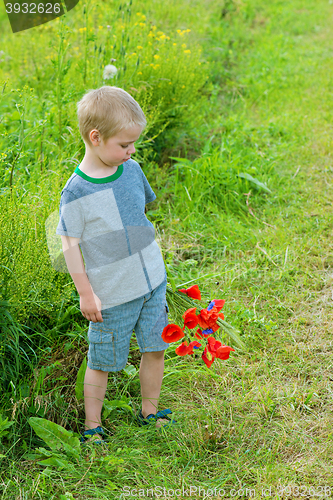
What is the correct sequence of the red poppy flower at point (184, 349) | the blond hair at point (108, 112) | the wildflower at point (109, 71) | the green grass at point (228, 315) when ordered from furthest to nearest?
the wildflower at point (109, 71) → the red poppy flower at point (184, 349) → the green grass at point (228, 315) → the blond hair at point (108, 112)

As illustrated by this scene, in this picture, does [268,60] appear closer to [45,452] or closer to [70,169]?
[70,169]

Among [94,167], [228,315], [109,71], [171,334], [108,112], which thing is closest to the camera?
[108,112]

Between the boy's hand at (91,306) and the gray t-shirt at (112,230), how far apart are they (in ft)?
0.15

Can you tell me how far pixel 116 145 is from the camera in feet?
5.47

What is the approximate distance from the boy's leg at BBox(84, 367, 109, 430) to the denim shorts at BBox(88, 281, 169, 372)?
0.05m

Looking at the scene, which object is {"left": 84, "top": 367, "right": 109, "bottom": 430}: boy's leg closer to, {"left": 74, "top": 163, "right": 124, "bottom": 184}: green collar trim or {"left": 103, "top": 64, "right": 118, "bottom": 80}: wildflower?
{"left": 74, "top": 163, "right": 124, "bottom": 184}: green collar trim

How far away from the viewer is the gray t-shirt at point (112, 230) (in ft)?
5.55

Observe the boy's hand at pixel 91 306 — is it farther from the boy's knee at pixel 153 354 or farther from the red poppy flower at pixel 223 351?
the red poppy flower at pixel 223 351

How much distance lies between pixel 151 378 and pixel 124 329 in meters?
0.28

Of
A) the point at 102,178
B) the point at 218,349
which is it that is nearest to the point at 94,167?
the point at 102,178

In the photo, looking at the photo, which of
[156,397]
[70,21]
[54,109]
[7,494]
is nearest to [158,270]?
[156,397]

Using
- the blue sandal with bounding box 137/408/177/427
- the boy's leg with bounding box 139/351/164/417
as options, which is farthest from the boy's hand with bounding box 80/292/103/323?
the blue sandal with bounding box 137/408/177/427

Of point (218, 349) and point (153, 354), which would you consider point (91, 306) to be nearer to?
point (153, 354)

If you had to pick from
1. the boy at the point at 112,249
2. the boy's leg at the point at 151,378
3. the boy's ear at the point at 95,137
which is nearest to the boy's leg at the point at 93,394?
the boy at the point at 112,249
